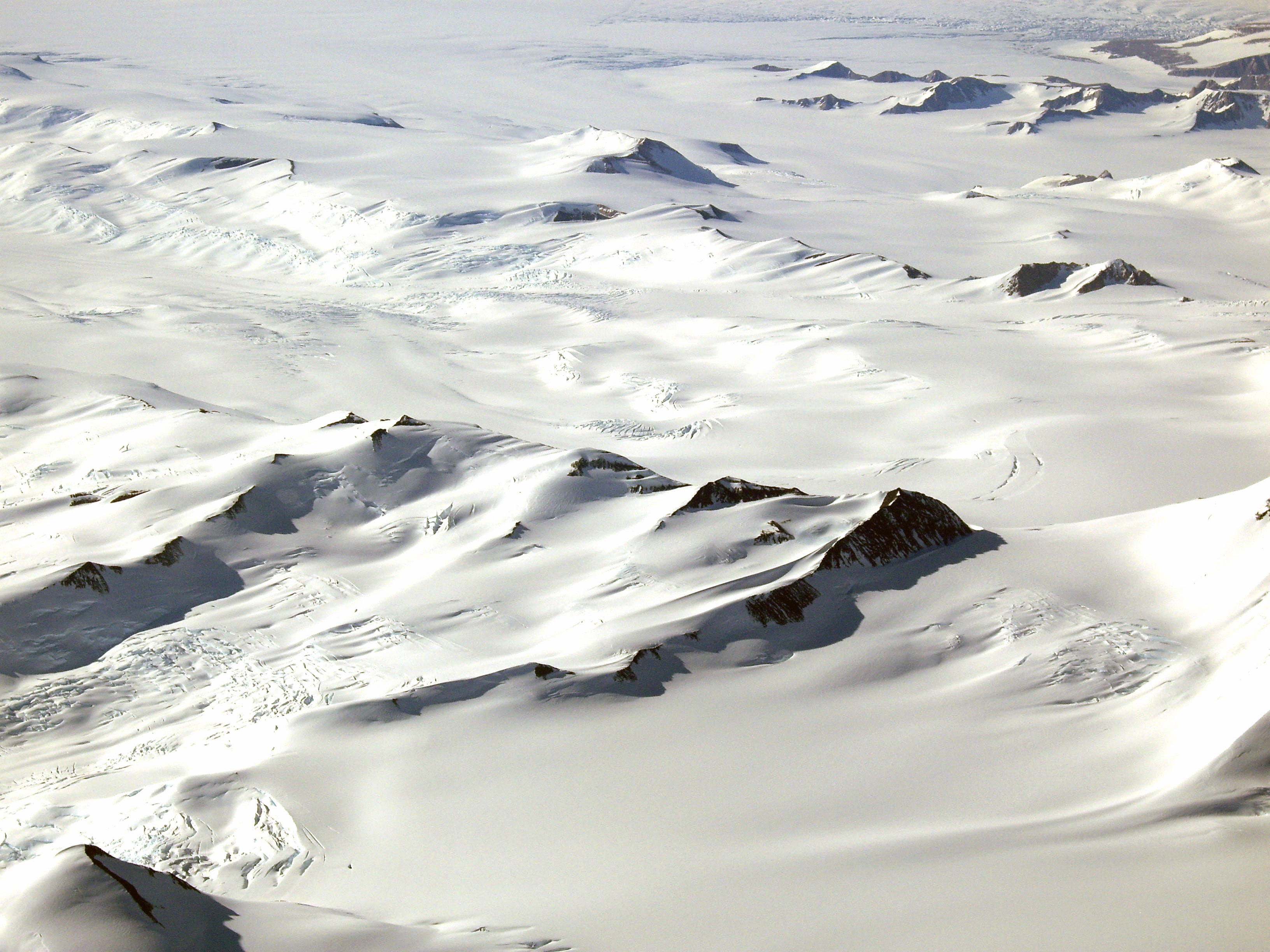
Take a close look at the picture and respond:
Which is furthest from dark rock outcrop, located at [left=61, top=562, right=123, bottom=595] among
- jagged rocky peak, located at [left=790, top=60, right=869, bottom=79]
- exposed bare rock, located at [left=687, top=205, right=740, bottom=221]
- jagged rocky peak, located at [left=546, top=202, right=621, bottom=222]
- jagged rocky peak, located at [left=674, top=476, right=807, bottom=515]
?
jagged rocky peak, located at [left=790, top=60, right=869, bottom=79]

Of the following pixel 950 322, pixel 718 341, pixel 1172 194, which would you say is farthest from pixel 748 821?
pixel 1172 194

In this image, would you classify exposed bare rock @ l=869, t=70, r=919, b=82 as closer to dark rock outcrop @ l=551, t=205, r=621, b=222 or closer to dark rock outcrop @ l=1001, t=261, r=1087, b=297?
dark rock outcrop @ l=551, t=205, r=621, b=222

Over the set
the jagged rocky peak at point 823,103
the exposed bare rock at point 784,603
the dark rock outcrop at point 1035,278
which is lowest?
the exposed bare rock at point 784,603

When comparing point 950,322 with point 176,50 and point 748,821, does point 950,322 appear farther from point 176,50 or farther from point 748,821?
point 176,50

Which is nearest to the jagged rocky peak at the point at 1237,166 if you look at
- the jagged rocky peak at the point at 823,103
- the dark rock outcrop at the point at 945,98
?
the dark rock outcrop at the point at 945,98

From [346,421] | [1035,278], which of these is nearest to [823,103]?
[1035,278]

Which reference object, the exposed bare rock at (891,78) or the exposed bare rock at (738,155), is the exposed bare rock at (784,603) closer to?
the exposed bare rock at (738,155)
